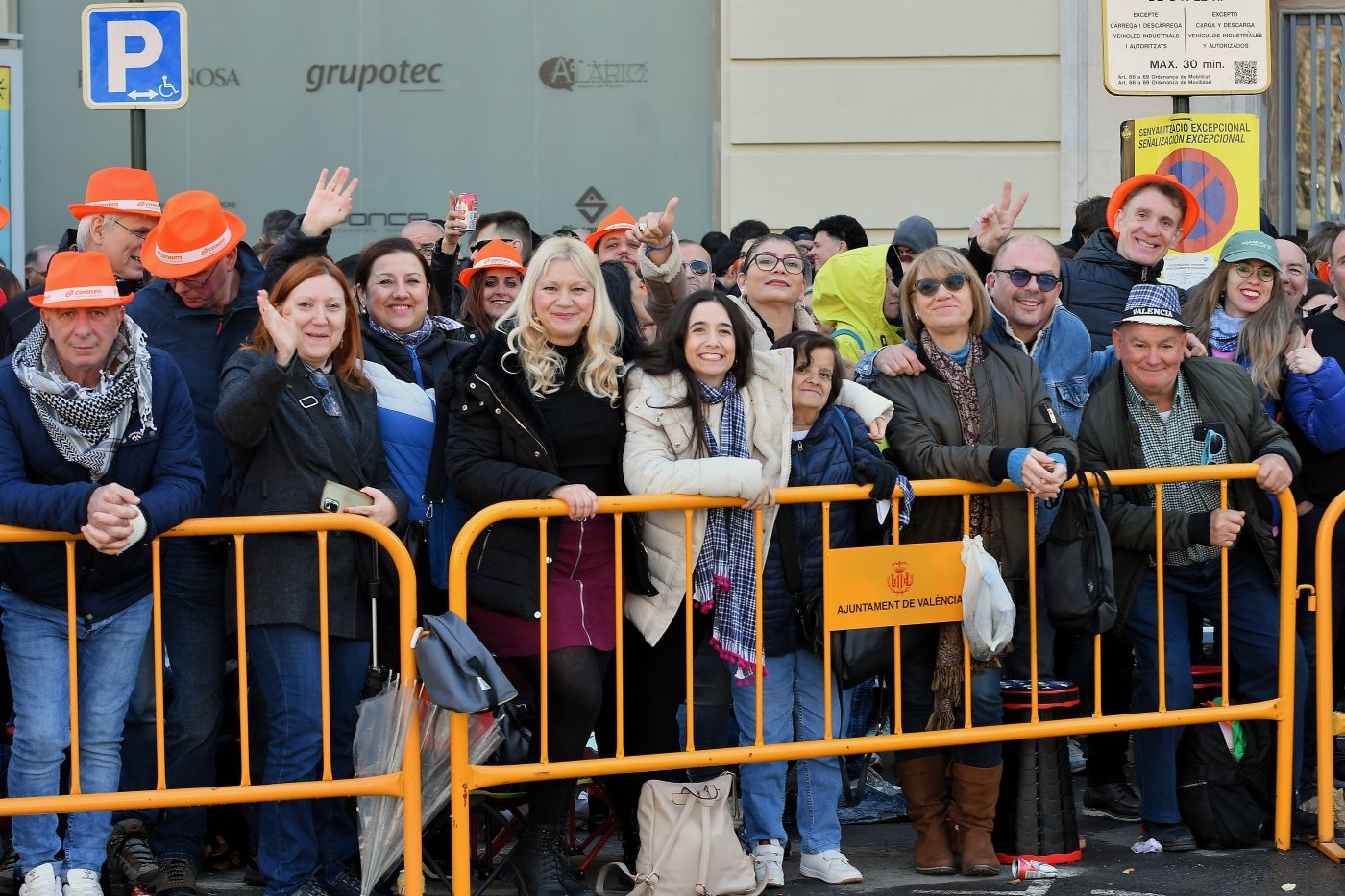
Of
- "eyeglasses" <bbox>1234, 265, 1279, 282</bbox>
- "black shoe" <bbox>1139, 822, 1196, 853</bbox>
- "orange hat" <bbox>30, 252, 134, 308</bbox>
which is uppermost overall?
"eyeglasses" <bbox>1234, 265, 1279, 282</bbox>

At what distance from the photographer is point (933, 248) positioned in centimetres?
660

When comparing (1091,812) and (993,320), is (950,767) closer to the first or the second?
(1091,812)

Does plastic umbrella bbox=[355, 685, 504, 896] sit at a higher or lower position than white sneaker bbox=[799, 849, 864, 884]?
higher

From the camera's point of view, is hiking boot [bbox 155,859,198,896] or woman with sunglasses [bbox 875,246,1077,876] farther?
woman with sunglasses [bbox 875,246,1077,876]

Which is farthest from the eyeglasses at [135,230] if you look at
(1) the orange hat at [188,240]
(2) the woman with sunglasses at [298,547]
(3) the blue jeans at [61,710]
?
(3) the blue jeans at [61,710]

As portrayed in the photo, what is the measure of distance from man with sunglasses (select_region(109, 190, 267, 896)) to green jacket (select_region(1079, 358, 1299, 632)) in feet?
10.1

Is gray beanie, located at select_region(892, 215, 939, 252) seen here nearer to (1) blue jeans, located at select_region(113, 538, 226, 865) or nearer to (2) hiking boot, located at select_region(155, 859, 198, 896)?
(1) blue jeans, located at select_region(113, 538, 226, 865)

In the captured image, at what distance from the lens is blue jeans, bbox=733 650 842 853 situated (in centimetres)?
621

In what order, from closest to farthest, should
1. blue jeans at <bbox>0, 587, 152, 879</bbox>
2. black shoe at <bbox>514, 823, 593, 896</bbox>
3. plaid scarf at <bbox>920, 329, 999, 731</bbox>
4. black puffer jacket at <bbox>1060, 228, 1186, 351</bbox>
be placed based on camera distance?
blue jeans at <bbox>0, 587, 152, 879</bbox> < black shoe at <bbox>514, 823, 593, 896</bbox> < plaid scarf at <bbox>920, 329, 999, 731</bbox> < black puffer jacket at <bbox>1060, 228, 1186, 351</bbox>

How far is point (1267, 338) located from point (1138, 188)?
1150 millimetres

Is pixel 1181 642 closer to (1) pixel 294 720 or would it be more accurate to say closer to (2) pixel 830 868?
(2) pixel 830 868

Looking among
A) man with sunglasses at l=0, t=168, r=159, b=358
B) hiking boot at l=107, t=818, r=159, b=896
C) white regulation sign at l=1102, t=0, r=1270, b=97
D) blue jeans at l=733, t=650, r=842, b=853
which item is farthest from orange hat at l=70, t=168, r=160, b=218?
white regulation sign at l=1102, t=0, r=1270, b=97

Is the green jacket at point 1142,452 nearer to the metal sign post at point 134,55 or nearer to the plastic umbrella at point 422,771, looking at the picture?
the plastic umbrella at point 422,771

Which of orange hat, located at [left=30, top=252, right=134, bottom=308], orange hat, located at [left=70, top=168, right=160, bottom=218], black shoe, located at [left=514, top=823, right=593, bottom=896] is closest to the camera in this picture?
orange hat, located at [left=30, top=252, right=134, bottom=308]
